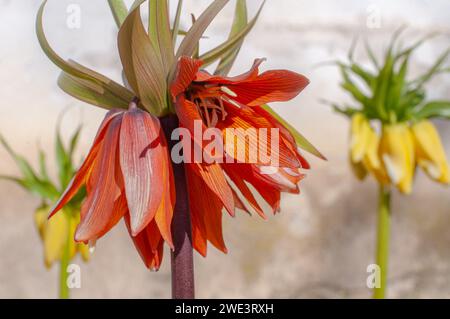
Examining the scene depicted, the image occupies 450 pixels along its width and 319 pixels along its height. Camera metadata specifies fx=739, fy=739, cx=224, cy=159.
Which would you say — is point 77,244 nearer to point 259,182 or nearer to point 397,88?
point 397,88

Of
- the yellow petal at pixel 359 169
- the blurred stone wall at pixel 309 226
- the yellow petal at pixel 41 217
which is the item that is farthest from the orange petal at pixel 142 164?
the blurred stone wall at pixel 309 226

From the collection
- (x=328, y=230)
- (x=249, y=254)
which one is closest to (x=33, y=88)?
(x=249, y=254)

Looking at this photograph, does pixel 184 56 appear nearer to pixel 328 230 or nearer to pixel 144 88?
pixel 144 88

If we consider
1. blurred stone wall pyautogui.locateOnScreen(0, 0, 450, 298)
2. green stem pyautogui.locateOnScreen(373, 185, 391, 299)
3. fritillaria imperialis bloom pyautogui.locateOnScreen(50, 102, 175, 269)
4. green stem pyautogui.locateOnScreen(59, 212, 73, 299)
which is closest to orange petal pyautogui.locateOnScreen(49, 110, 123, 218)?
fritillaria imperialis bloom pyautogui.locateOnScreen(50, 102, 175, 269)

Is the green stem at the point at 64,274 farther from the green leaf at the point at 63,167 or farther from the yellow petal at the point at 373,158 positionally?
the yellow petal at the point at 373,158

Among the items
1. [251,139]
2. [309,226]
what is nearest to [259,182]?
[251,139]

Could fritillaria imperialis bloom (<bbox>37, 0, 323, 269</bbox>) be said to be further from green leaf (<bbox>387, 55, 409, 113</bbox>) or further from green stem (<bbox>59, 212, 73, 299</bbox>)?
green leaf (<bbox>387, 55, 409, 113</bbox>)

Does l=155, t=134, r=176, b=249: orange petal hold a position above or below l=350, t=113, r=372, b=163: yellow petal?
below
